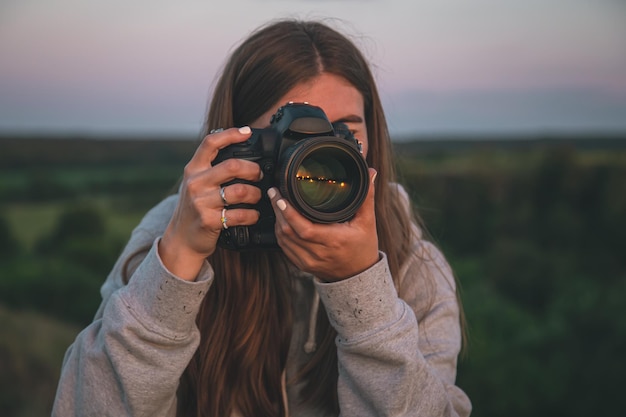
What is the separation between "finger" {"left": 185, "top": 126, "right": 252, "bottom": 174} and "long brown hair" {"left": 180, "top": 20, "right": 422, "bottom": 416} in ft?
0.55

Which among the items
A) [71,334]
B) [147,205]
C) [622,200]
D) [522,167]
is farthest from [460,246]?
[71,334]

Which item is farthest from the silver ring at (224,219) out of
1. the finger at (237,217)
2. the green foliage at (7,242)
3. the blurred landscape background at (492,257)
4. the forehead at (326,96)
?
the green foliage at (7,242)

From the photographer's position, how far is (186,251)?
96cm

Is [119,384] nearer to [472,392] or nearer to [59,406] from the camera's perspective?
[59,406]

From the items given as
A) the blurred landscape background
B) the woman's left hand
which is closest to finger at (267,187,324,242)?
the woman's left hand

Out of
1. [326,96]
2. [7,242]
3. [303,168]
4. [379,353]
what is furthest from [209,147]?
[7,242]

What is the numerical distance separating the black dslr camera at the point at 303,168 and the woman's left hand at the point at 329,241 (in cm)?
1

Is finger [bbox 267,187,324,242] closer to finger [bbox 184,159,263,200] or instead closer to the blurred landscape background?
finger [bbox 184,159,263,200]

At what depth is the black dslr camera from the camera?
90 centimetres

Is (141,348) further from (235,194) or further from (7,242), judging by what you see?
(7,242)

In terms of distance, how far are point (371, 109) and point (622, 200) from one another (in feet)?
5.70

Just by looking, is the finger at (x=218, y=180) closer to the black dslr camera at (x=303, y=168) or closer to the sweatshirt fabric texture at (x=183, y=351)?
the black dslr camera at (x=303, y=168)

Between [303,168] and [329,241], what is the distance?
13 centimetres

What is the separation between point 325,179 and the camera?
95 centimetres
